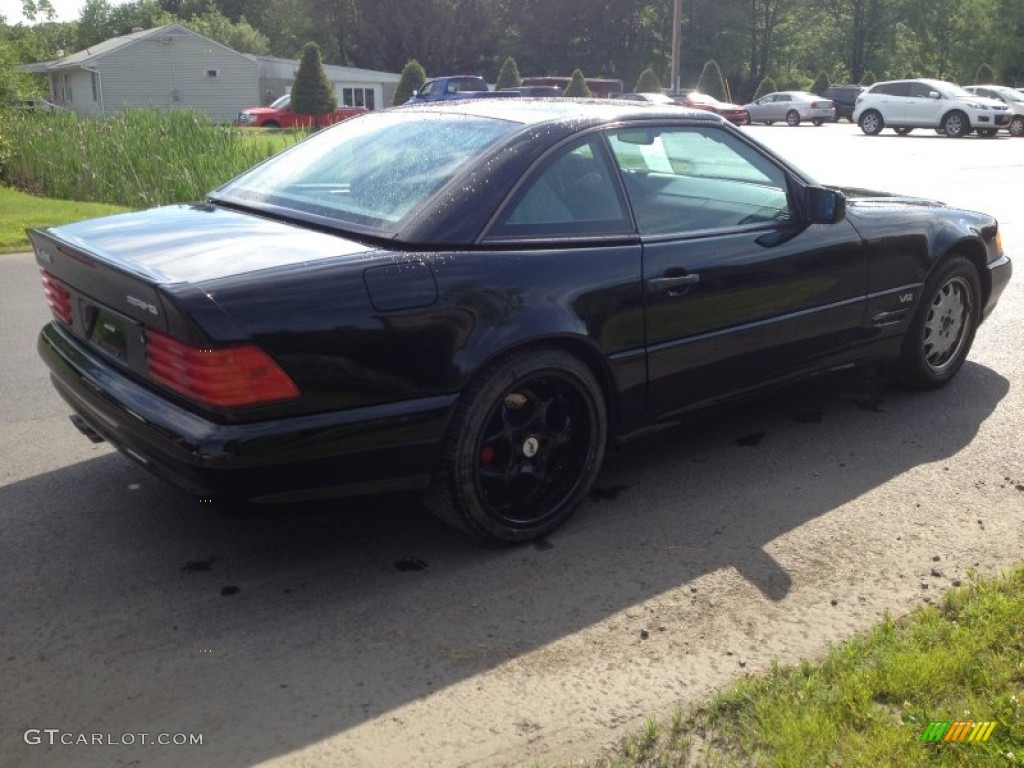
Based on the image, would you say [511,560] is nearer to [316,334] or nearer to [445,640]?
[445,640]

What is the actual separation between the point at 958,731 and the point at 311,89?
45816mm

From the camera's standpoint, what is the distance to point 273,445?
10.8ft

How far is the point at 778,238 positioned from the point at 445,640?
96.1 inches

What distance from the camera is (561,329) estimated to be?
12.7 ft

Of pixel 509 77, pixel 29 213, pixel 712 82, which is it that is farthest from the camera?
pixel 712 82

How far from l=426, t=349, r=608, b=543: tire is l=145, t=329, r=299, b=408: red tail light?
672 millimetres

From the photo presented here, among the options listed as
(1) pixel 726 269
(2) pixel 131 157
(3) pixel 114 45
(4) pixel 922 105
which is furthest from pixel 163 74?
(1) pixel 726 269

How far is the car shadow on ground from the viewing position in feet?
9.70

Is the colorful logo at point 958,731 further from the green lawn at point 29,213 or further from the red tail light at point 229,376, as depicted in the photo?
the green lawn at point 29,213

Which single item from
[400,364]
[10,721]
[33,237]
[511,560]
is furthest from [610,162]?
[10,721]

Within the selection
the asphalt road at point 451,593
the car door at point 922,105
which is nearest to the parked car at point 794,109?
the car door at point 922,105

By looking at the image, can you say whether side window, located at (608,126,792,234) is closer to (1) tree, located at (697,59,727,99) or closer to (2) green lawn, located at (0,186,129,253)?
(2) green lawn, located at (0,186,129,253)

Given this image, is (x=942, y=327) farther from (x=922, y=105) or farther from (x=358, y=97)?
(x=358, y=97)

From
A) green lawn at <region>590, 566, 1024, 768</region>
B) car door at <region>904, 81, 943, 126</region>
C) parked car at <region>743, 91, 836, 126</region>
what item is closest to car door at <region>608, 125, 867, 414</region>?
green lawn at <region>590, 566, 1024, 768</region>
